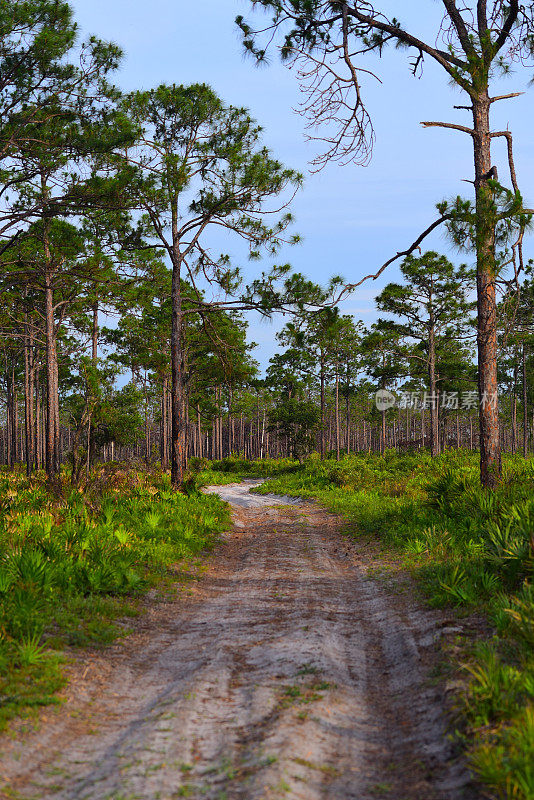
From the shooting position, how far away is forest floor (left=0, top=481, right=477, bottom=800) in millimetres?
2973

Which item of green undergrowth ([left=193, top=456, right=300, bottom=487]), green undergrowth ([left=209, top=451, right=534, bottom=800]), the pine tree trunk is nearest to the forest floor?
green undergrowth ([left=209, top=451, right=534, bottom=800])

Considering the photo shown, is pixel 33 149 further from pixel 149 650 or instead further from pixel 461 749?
pixel 461 749

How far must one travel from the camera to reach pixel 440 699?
385 centimetres

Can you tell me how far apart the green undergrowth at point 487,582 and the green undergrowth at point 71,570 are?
3035 mm

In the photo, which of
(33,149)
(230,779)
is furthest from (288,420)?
(230,779)

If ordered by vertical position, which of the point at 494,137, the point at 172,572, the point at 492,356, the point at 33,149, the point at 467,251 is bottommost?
the point at 172,572

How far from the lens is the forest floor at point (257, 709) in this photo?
2.97m

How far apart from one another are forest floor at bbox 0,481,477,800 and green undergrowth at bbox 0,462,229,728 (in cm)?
27

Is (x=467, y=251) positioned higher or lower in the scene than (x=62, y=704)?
higher

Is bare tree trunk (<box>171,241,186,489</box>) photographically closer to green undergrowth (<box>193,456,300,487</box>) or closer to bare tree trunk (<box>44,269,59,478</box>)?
bare tree trunk (<box>44,269,59,478</box>)

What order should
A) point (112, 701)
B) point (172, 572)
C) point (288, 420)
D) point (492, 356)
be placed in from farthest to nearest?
point (288, 420)
point (492, 356)
point (172, 572)
point (112, 701)

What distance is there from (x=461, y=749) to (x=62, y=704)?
282 cm

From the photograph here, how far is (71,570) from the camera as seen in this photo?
21.8ft

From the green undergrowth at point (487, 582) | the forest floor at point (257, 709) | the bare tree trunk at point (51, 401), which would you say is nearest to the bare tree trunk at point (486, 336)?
the green undergrowth at point (487, 582)
